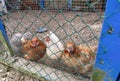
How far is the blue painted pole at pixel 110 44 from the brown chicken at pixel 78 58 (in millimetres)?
608

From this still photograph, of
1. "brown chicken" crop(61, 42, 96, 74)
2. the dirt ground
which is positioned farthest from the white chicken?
"brown chicken" crop(61, 42, 96, 74)

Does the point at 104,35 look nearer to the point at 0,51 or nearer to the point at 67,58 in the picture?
the point at 67,58

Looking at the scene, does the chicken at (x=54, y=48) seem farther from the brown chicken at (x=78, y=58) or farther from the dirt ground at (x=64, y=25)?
the dirt ground at (x=64, y=25)

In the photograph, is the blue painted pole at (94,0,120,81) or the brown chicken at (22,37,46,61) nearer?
the blue painted pole at (94,0,120,81)

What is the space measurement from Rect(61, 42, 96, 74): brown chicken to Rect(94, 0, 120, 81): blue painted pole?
61 cm

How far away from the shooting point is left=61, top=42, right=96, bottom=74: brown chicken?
1.86 meters

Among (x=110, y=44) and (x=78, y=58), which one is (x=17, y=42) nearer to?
(x=78, y=58)

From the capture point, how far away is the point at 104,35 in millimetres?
948

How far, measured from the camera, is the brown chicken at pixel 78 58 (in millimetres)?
1862

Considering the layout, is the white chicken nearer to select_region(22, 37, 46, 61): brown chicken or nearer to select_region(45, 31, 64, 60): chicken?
select_region(22, 37, 46, 61): brown chicken

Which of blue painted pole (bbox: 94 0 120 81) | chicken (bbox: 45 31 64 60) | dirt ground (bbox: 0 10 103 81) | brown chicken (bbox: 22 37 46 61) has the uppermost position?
blue painted pole (bbox: 94 0 120 81)

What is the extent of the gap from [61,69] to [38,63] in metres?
0.26

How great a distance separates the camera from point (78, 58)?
1.91 metres

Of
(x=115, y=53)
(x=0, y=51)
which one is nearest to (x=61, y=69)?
(x=0, y=51)
